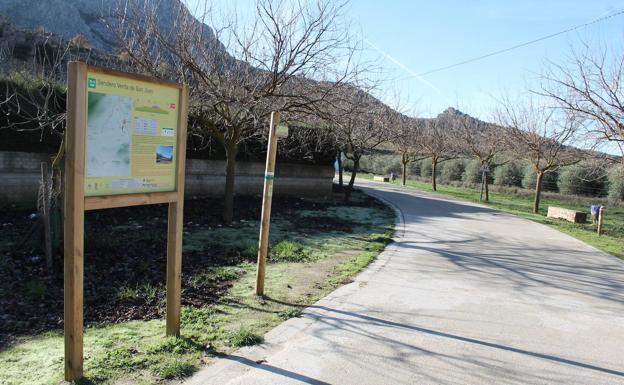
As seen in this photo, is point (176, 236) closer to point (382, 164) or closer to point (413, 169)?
point (413, 169)

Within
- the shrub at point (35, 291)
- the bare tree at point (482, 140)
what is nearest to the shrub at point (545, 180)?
the bare tree at point (482, 140)

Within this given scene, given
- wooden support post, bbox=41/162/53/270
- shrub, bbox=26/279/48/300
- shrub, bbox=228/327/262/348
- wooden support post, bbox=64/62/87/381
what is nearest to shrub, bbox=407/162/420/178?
wooden support post, bbox=41/162/53/270

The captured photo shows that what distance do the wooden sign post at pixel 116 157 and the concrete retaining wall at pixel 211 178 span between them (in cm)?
873

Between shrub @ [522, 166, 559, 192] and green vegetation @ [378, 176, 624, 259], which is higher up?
shrub @ [522, 166, 559, 192]

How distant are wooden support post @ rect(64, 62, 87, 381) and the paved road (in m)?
0.85

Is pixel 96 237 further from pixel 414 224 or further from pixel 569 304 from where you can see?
pixel 414 224

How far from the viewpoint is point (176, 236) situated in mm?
4090

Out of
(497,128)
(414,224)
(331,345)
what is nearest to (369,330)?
(331,345)

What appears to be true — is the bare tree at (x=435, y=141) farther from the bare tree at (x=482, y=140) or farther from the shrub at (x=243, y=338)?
the shrub at (x=243, y=338)

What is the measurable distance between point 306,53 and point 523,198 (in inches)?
941

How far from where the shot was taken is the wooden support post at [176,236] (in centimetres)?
396

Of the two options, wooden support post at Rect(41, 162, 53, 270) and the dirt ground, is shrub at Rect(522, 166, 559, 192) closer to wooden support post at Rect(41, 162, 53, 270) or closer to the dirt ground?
the dirt ground

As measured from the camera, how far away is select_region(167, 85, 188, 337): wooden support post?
156 inches

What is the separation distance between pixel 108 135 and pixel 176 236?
1.12m
